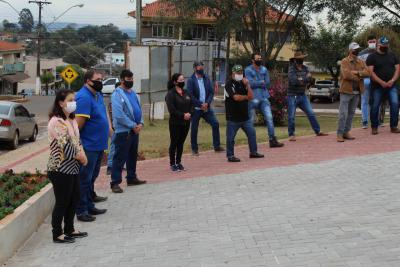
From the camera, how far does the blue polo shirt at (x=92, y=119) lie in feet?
21.9

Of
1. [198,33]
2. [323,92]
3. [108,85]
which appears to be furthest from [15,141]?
[198,33]

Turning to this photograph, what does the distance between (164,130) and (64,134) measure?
38.5 ft

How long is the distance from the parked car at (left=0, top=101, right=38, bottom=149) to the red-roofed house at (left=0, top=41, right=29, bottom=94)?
46.1m

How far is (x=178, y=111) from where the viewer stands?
30.0 feet

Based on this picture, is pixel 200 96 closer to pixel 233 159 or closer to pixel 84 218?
pixel 233 159

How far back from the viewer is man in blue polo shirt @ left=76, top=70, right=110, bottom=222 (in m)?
6.67

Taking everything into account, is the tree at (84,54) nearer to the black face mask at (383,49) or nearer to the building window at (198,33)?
the building window at (198,33)

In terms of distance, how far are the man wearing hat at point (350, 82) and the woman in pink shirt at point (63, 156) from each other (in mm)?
5975

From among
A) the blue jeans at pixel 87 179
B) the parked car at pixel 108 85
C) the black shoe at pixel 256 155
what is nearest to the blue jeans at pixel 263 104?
the black shoe at pixel 256 155

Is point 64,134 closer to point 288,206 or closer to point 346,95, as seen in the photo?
point 288,206

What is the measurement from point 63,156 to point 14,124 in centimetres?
1288

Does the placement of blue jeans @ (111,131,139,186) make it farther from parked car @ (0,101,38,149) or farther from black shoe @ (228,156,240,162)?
parked car @ (0,101,38,149)

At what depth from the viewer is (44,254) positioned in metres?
5.67

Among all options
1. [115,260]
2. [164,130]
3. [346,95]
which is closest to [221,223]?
[115,260]
